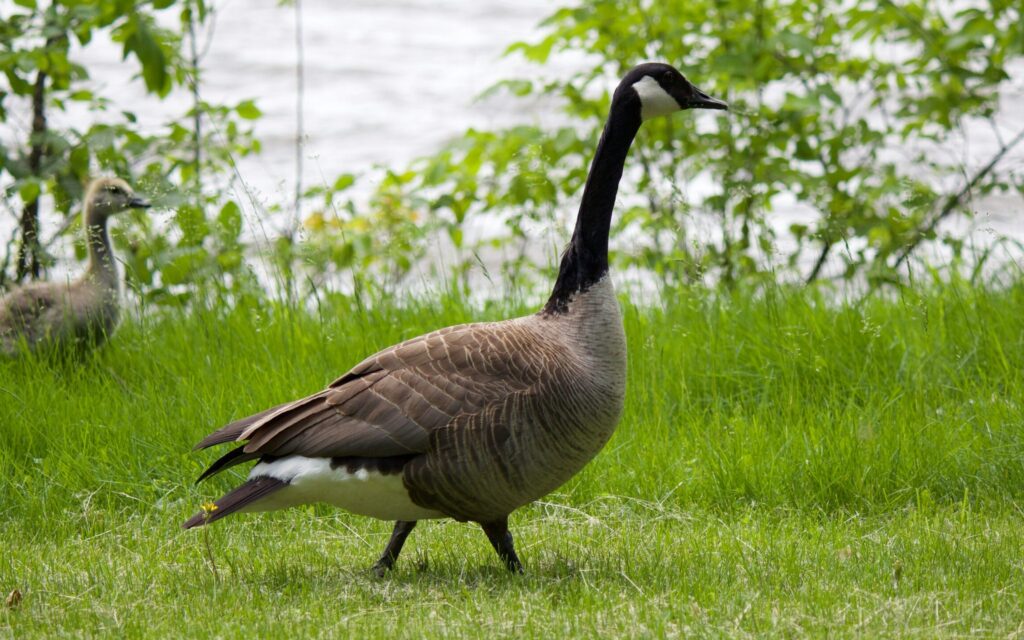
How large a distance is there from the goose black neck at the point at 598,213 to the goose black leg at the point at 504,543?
34.8 inches

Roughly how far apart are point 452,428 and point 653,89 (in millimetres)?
1617

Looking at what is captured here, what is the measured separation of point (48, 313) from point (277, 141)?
10.5 meters

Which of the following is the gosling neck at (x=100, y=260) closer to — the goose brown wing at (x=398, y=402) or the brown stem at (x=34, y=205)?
the brown stem at (x=34, y=205)

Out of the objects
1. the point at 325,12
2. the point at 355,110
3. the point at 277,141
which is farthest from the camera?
the point at 325,12

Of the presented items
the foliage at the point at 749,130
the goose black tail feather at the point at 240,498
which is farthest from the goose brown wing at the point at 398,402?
the foliage at the point at 749,130

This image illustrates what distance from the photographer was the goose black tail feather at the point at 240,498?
13.8 ft

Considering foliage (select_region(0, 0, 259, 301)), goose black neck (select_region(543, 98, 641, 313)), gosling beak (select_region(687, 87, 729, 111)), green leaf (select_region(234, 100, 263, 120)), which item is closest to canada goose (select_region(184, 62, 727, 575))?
goose black neck (select_region(543, 98, 641, 313))

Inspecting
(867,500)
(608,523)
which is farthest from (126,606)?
(867,500)

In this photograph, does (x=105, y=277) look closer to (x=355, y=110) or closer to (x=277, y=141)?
(x=277, y=141)

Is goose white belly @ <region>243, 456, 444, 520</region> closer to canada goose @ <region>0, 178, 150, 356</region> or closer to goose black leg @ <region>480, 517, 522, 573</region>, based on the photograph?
goose black leg @ <region>480, 517, 522, 573</region>

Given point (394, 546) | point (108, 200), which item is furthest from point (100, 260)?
point (394, 546)

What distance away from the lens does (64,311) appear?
6.73 metres

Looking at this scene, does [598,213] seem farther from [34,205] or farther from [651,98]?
[34,205]

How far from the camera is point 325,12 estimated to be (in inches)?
907
